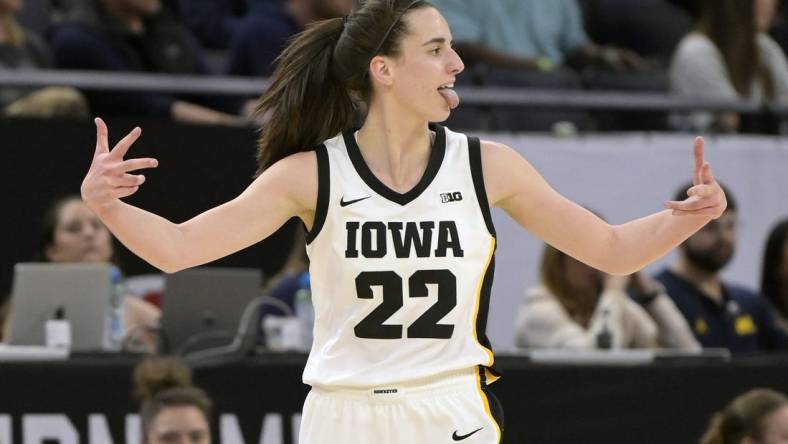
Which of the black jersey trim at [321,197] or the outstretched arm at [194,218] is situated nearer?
the outstretched arm at [194,218]

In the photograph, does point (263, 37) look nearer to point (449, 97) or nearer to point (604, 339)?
point (604, 339)

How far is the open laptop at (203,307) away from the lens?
22.1 ft

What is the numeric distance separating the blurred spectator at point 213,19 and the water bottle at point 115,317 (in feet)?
10.1

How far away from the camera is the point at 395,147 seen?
14.0ft

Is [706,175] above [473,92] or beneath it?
beneath

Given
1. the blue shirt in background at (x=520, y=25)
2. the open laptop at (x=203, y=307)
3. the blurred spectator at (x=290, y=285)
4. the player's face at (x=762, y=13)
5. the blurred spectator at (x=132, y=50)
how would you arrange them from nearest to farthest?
the open laptop at (x=203, y=307) < the blurred spectator at (x=290, y=285) < the blurred spectator at (x=132, y=50) < the blue shirt in background at (x=520, y=25) < the player's face at (x=762, y=13)

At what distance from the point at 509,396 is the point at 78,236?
2.22 metres

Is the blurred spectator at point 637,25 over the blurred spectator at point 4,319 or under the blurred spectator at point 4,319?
over

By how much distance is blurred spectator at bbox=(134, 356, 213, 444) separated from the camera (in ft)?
19.7

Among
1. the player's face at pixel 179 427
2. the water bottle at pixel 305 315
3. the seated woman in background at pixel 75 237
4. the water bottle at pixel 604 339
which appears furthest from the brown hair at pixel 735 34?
the player's face at pixel 179 427

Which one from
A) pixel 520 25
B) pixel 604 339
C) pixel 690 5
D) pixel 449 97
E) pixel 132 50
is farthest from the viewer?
pixel 690 5

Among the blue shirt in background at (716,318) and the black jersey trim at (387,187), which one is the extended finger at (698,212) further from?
the blue shirt in background at (716,318)

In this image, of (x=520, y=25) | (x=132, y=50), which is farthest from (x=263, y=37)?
(x=520, y=25)

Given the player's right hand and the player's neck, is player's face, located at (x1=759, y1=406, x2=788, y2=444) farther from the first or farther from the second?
the player's right hand
